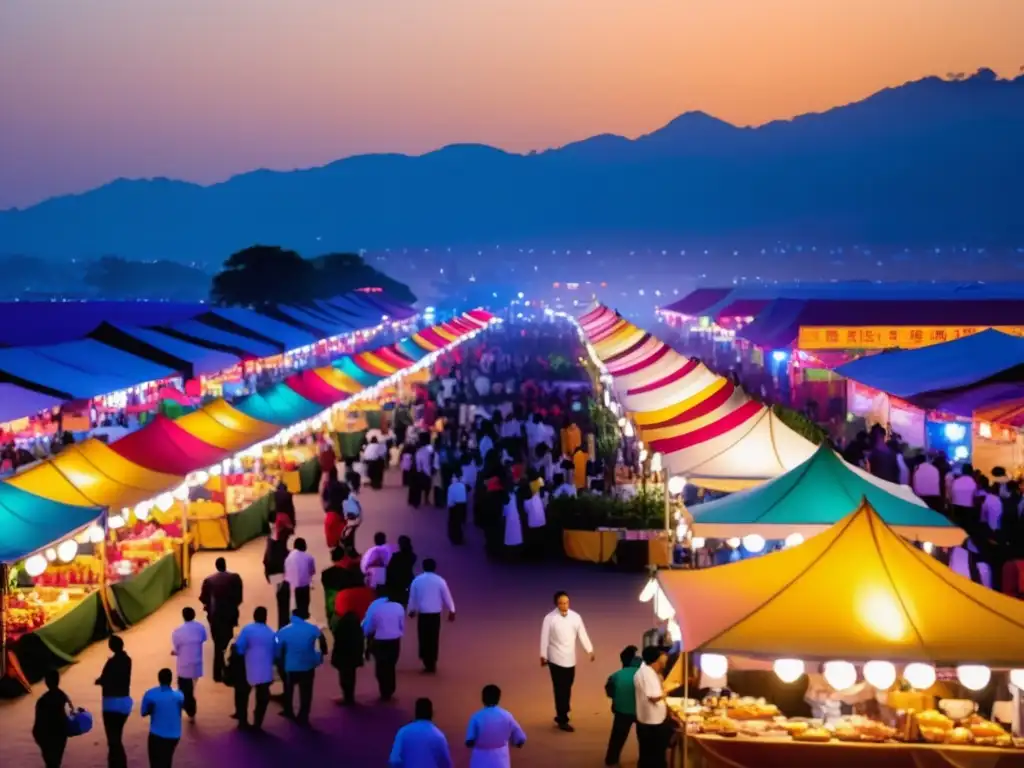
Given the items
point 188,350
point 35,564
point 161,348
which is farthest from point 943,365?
point 188,350

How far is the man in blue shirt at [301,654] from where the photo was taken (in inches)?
421

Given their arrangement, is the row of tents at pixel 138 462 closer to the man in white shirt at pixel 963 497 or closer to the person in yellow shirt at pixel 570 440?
the person in yellow shirt at pixel 570 440

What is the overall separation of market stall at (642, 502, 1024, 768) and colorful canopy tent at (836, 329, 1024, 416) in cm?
1154

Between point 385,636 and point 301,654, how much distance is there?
91 cm

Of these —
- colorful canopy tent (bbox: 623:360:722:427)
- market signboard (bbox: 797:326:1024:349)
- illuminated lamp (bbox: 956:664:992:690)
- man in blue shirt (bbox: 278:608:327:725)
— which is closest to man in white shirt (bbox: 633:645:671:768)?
illuminated lamp (bbox: 956:664:992:690)

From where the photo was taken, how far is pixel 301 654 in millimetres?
10703

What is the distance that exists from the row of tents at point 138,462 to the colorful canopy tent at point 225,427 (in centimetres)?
2

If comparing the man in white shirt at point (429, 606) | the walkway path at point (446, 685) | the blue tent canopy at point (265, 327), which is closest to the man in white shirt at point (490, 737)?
the walkway path at point (446, 685)

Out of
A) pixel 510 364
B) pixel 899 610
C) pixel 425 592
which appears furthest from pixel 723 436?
pixel 510 364

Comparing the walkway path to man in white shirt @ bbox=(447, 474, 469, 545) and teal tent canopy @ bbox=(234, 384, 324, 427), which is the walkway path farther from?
teal tent canopy @ bbox=(234, 384, 324, 427)

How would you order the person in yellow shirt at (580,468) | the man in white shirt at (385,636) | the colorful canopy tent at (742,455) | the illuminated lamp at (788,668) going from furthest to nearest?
the person in yellow shirt at (580,468)
the colorful canopy tent at (742,455)
the man in white shirt at (385,636)
the illuminated lamp at (788,668)

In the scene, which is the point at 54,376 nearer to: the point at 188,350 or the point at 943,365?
the point at 188,350

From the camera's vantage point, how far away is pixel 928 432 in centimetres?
2298

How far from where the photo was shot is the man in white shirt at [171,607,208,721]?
10.7m
